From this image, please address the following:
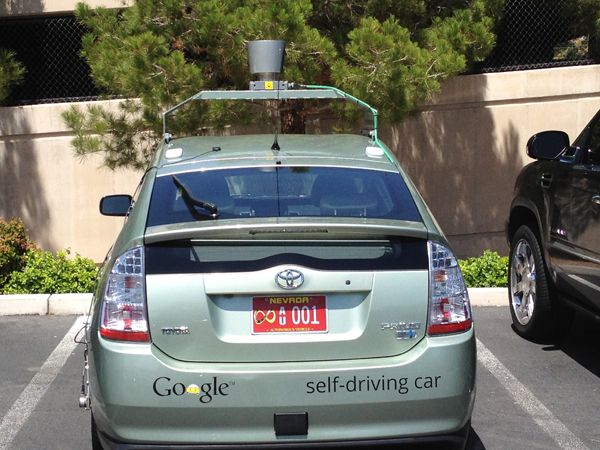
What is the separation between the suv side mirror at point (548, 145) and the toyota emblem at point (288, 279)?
327 centimetres

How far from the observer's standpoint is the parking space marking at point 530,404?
209 inches

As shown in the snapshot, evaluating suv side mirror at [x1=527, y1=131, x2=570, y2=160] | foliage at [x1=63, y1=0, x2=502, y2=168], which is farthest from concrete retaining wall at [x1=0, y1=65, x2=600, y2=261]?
suv side mirror at [x1=527, y1=131, x2=570, y2=160]

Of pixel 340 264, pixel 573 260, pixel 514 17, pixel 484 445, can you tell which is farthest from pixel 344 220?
pixel 514 17

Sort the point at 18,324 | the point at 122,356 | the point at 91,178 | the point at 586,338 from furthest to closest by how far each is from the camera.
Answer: the point at 91,178, the point at 18,324, the point at 586,338, the point at 122,356

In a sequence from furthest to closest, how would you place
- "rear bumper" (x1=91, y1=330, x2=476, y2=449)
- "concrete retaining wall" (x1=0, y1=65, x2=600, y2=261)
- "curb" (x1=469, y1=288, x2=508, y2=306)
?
"concrete retaining wall" (x1=0, y1=65, x2=600, y2=261)
"curb" (x1=469, y1=288, x2=508, y2=306)
"rear bumper" (x1=91, y1=330, x2=476, y2=449)

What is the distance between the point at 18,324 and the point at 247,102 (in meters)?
2.67

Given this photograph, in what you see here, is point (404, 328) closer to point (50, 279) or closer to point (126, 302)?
point (126, 302)

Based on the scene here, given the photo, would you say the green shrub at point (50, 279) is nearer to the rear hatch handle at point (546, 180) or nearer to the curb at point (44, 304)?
the curb at point (44, 304)

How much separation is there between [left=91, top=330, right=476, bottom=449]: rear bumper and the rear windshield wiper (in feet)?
2.15

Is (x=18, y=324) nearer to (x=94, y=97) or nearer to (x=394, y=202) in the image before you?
(x=94, y=97)

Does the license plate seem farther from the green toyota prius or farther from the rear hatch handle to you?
the rear hatch handle

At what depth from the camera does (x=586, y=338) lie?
738 centimetres

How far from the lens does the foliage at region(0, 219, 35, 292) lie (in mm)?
8609

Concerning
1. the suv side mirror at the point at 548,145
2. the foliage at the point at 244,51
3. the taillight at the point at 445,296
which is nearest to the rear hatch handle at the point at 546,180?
the suv side mirror at the point at 548,145
